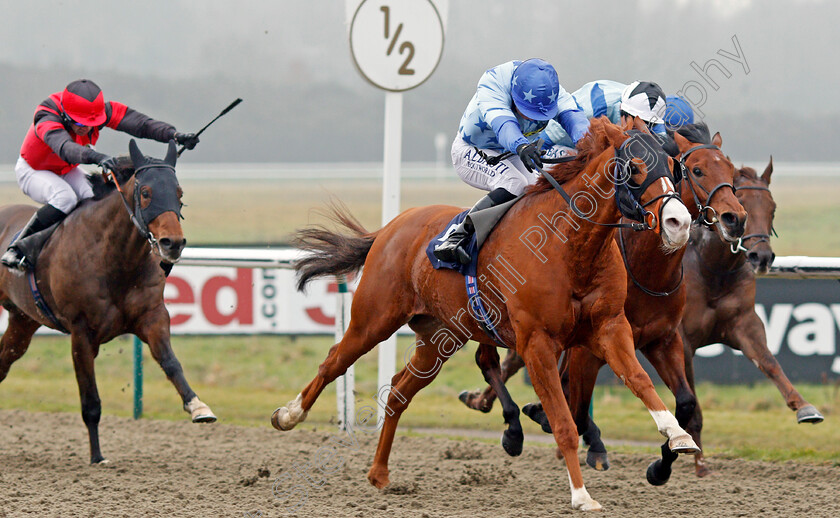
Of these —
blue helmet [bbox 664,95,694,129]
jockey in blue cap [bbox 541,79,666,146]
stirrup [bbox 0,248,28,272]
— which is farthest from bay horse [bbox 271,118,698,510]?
stirrup [bbox 0,248,28,272]

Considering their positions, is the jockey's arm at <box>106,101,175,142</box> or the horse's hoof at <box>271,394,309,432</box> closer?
the horse's hoof at <box>271,394,309,432</box>

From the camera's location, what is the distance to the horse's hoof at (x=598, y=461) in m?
5.21

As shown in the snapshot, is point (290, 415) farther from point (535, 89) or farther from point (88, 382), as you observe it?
point (535, 89)

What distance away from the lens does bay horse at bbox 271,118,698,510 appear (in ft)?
12.1

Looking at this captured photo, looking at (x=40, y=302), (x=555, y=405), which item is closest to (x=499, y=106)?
(x=555, y=405)

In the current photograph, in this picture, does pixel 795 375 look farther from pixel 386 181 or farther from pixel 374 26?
pixel 374 26

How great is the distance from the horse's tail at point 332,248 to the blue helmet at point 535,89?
1.16 meters

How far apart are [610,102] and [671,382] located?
153cm

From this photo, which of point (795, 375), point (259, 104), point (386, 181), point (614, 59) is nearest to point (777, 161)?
point (614, 59)

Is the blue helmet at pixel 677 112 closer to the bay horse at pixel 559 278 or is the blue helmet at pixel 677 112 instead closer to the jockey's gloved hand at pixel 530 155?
the bay horse at pixel 559 278

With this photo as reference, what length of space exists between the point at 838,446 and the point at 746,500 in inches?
82.3

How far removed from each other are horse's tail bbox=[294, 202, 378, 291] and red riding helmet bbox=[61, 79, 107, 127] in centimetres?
138

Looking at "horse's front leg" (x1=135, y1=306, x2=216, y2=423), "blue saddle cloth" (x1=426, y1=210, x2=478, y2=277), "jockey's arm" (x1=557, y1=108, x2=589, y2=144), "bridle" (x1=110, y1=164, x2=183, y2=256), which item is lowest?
"horse's front leg" (x1=135, y1=306, x2=216, y2=423)

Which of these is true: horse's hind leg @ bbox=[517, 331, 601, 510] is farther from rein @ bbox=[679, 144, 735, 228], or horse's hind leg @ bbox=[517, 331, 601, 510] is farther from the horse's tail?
the horse's tail
